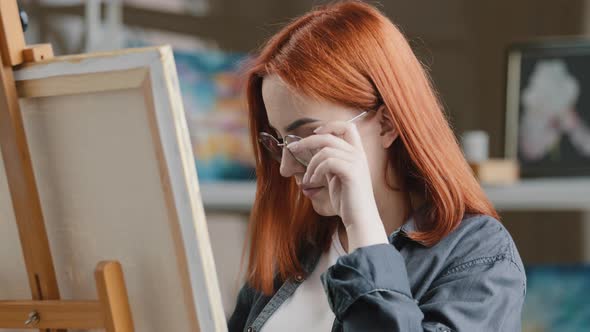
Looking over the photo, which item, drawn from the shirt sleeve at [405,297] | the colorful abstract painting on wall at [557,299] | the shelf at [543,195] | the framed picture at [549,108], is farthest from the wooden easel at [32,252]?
the colorful abstract painting on wall at [557,299]

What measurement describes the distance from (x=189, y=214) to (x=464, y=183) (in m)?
0.48

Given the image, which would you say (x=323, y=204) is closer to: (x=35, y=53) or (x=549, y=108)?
(x=35, y=53)

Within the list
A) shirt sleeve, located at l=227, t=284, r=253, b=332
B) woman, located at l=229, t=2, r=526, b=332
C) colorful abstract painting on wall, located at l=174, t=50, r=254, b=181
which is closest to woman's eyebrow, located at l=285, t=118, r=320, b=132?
woman, located at l=229, t=2, r=526, b=332

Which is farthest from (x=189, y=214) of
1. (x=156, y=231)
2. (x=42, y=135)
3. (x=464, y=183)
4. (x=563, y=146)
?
(x=563, y=146)

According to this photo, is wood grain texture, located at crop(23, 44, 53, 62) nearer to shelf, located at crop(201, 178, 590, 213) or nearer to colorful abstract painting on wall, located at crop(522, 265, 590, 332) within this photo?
shelf, located at crop(201, 178, 590, 213)

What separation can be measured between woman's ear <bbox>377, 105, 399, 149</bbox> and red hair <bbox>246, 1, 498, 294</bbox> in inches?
0.6

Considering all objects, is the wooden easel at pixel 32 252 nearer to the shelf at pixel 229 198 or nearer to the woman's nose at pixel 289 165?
the woman's nose at pixel 289 165

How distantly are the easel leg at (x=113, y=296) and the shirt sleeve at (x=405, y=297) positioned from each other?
28 cm

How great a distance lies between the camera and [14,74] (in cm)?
88

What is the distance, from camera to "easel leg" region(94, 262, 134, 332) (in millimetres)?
862

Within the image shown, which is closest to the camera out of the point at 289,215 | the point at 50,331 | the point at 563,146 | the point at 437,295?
the point at 50,331

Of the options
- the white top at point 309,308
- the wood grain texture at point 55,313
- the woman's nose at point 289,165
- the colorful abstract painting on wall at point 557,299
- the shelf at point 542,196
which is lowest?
the colorful abstract painting on wall at point 557,299

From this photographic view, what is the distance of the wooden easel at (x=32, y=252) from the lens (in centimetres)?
87

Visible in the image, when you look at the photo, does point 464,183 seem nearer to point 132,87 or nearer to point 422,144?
point 422,144
